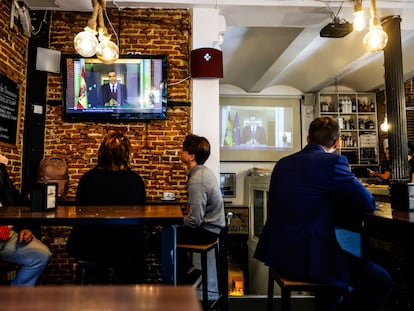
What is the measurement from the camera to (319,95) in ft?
26.2

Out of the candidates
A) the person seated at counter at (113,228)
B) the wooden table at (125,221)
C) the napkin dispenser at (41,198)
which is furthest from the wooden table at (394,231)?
the napkin dispenser at (41,198)

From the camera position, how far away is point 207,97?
388 centimetres

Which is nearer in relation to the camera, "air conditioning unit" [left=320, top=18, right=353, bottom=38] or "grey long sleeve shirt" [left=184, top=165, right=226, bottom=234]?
"grey long sleeve shirt" [left=184, top=165, right=226, bottom=234]

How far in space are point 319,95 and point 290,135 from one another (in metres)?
1.02

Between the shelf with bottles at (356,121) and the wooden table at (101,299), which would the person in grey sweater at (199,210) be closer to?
the wooden table at (101,299)

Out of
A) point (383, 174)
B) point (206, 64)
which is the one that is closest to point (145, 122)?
point (206, 64)

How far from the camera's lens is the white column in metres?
3.84

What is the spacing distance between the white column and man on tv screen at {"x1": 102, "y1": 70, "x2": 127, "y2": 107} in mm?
702

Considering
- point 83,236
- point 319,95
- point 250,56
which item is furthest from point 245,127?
point 83,236

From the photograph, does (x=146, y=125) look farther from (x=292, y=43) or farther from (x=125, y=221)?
(x=292, y=43)

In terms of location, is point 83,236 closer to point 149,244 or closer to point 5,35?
point 149,244

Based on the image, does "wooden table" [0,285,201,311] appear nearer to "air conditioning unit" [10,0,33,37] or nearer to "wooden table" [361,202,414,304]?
"wooden table" [361,202,414,304]

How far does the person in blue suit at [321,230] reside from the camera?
1850 millimetres

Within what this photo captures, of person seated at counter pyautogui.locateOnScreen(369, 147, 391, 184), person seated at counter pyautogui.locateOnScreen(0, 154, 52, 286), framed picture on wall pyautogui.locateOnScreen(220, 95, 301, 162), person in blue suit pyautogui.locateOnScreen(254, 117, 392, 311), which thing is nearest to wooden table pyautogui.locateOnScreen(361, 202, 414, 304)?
person in blue suit pyautogui.locateOnScreen(254, 117, 392, 311)
